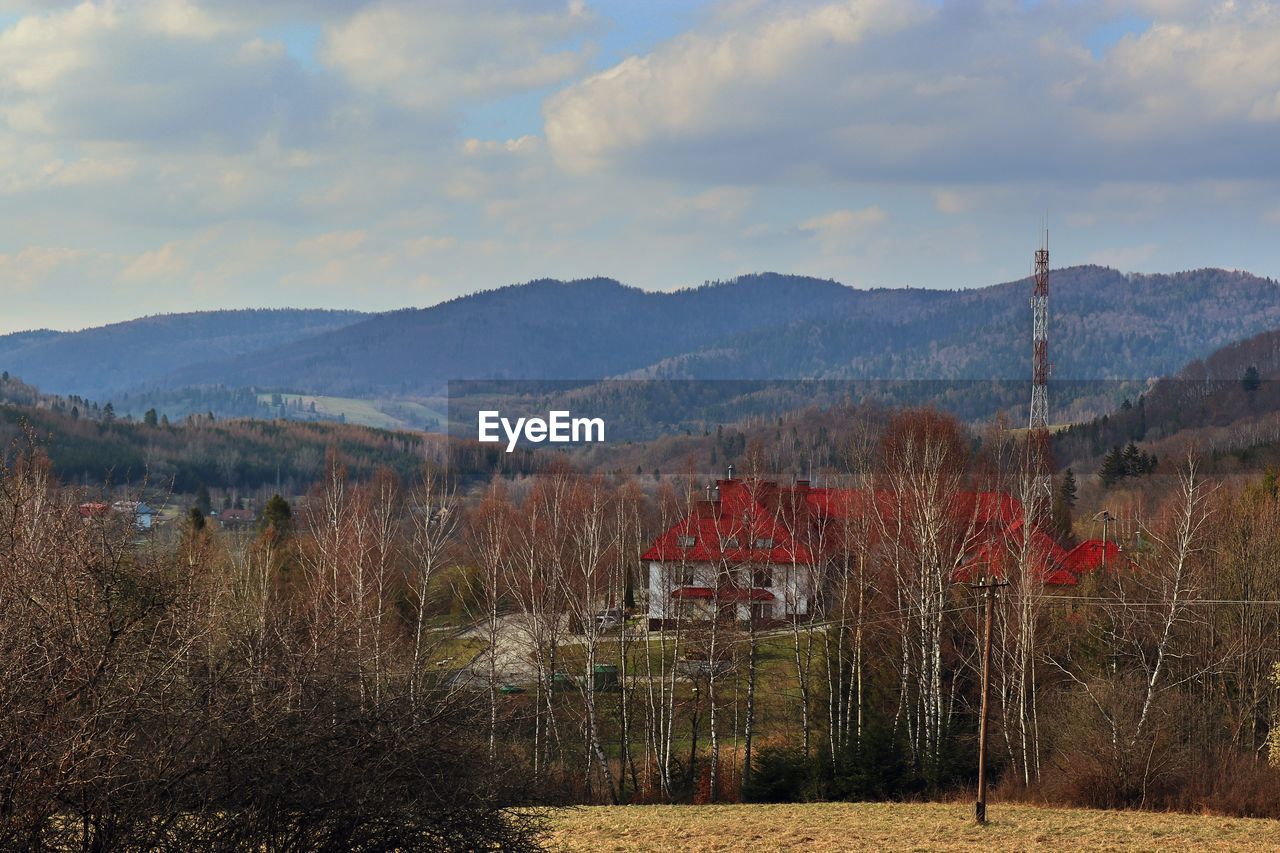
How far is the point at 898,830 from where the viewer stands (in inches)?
1051

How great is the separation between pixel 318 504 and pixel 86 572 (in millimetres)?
68650

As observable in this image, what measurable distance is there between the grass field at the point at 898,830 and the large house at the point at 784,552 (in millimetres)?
11884

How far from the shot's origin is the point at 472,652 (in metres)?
56.6

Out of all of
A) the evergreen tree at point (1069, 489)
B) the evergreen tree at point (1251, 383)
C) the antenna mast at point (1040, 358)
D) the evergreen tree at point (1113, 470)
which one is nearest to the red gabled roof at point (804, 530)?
the antenna mast at point (1040, 358)

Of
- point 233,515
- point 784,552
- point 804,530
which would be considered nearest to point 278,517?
point 784,552

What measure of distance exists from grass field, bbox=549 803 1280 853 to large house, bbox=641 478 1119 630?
11884mm

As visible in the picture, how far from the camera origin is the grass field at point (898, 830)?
79.2ft

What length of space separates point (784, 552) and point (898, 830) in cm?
2821

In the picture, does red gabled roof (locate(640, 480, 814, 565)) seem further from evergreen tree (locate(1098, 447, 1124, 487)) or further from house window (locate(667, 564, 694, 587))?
evergreen tree (locate(1098, 447, 1124, 487))

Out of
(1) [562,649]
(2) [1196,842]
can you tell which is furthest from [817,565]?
(2) [1196,842]

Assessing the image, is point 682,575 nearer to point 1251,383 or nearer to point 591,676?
point 591,676

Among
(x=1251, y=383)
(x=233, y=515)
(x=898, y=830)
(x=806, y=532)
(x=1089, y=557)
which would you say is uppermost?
(x=1251, y=383)

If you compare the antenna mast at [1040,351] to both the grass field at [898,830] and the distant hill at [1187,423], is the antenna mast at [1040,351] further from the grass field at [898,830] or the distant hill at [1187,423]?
the distant hill at [1187,423]

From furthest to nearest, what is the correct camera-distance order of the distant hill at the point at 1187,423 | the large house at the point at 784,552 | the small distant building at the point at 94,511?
the distant hill at the point at 1187,423 < the large house at the point at 784,552 < the small distant building at the point at 94,511
